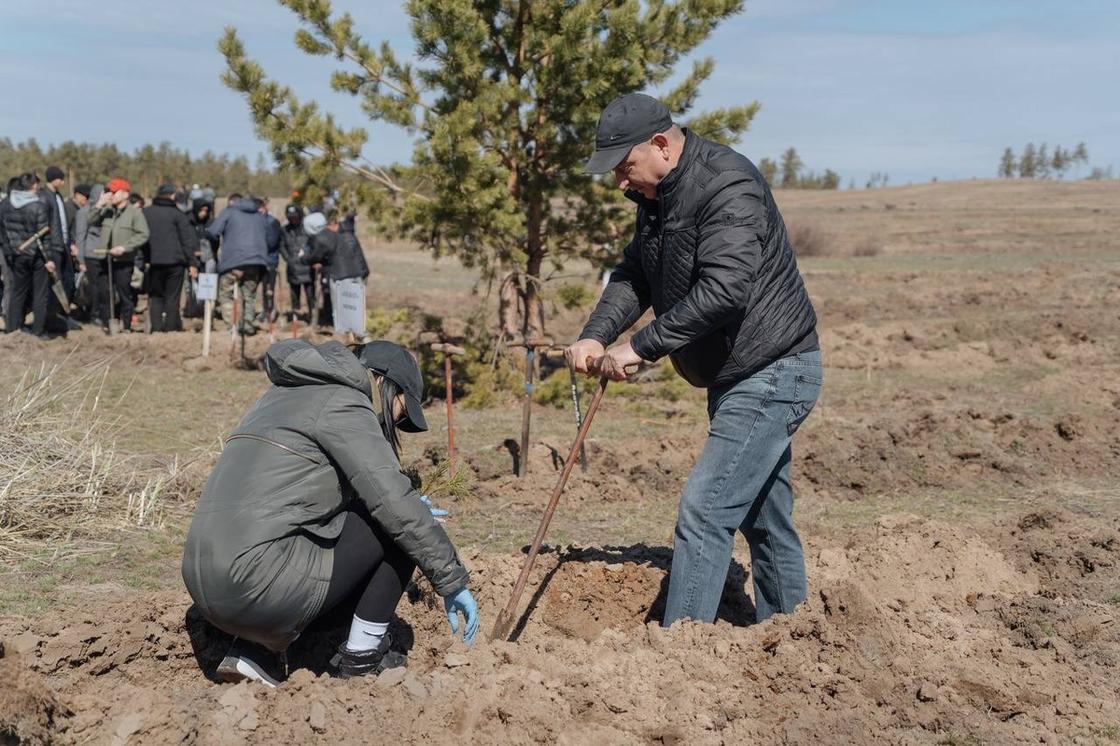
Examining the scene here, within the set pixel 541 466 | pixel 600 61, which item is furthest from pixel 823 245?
pixel 541 466

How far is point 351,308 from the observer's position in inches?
429

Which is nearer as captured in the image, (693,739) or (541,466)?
(693,739)

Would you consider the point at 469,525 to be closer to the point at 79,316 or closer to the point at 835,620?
the point at 835,620

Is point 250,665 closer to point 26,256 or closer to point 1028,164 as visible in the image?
point 26,256

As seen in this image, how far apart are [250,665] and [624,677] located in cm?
134

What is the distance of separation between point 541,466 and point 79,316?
10.4 metres

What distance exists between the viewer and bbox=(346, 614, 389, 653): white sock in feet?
13.5

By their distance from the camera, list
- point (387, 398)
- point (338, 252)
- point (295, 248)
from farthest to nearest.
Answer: point (295, 248) → point (338, 252) → point (387, 398)

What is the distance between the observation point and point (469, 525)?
668cm

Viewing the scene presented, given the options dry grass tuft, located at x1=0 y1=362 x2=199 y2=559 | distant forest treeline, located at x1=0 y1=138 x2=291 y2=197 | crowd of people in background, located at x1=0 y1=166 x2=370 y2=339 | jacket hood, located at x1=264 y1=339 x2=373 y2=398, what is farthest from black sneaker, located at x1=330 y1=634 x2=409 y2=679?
distant forest treeline, located at x1=0 y1=138 x2=291 y2=197

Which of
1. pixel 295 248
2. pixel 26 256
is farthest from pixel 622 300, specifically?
pixel 295 248

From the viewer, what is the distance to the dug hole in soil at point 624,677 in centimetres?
352

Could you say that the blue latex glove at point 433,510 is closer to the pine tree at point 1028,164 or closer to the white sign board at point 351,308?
the white sign board at point 351,308

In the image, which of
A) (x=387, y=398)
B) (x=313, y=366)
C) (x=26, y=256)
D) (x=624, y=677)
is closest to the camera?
(x=313, y=366)
